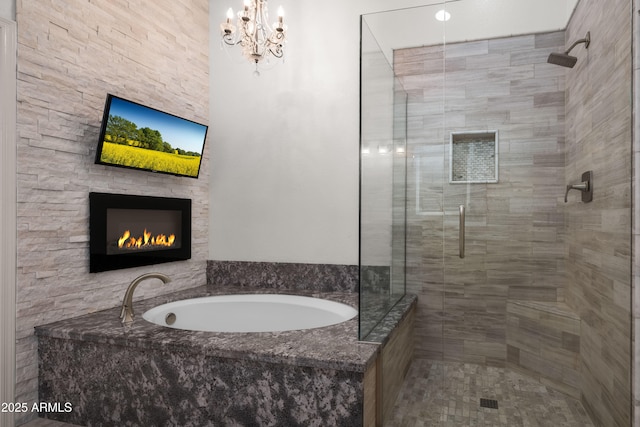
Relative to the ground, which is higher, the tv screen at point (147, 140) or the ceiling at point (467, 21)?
the ceiling at point (467, 21)

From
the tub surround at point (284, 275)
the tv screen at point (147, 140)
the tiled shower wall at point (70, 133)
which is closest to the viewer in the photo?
the tiled shower wall at point (70, 133)

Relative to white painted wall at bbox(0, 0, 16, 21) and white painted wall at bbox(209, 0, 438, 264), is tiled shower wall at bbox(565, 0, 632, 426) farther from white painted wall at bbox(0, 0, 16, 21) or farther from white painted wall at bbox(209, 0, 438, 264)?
white painted wall at bbox(0, 0, 16, 21)

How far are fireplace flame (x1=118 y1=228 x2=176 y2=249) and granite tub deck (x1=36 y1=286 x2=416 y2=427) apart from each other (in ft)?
1.94

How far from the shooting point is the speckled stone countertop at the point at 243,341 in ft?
6.33

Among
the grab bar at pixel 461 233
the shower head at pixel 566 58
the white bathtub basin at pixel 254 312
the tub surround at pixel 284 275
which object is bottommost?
the white bathtub basin at pixel 254 312

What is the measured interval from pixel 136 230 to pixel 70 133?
767 millimetres

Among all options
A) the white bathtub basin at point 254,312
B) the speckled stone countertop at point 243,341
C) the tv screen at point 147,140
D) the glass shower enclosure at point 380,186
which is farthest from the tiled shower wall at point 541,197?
the tv screen at point 147,140

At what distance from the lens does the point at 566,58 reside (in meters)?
2.03

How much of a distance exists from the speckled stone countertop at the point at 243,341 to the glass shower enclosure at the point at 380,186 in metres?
0.20

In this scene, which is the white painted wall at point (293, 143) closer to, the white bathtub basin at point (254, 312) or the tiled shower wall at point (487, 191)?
the white bathtub basin at point (254, 312)

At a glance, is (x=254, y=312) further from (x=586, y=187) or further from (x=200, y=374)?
(x=586, y=187)

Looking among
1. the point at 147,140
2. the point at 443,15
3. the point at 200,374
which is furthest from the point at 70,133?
the point at 443,15

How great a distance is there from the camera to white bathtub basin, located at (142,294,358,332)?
310 cm

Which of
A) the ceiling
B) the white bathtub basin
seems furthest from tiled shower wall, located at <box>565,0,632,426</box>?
the white bathtub basin
